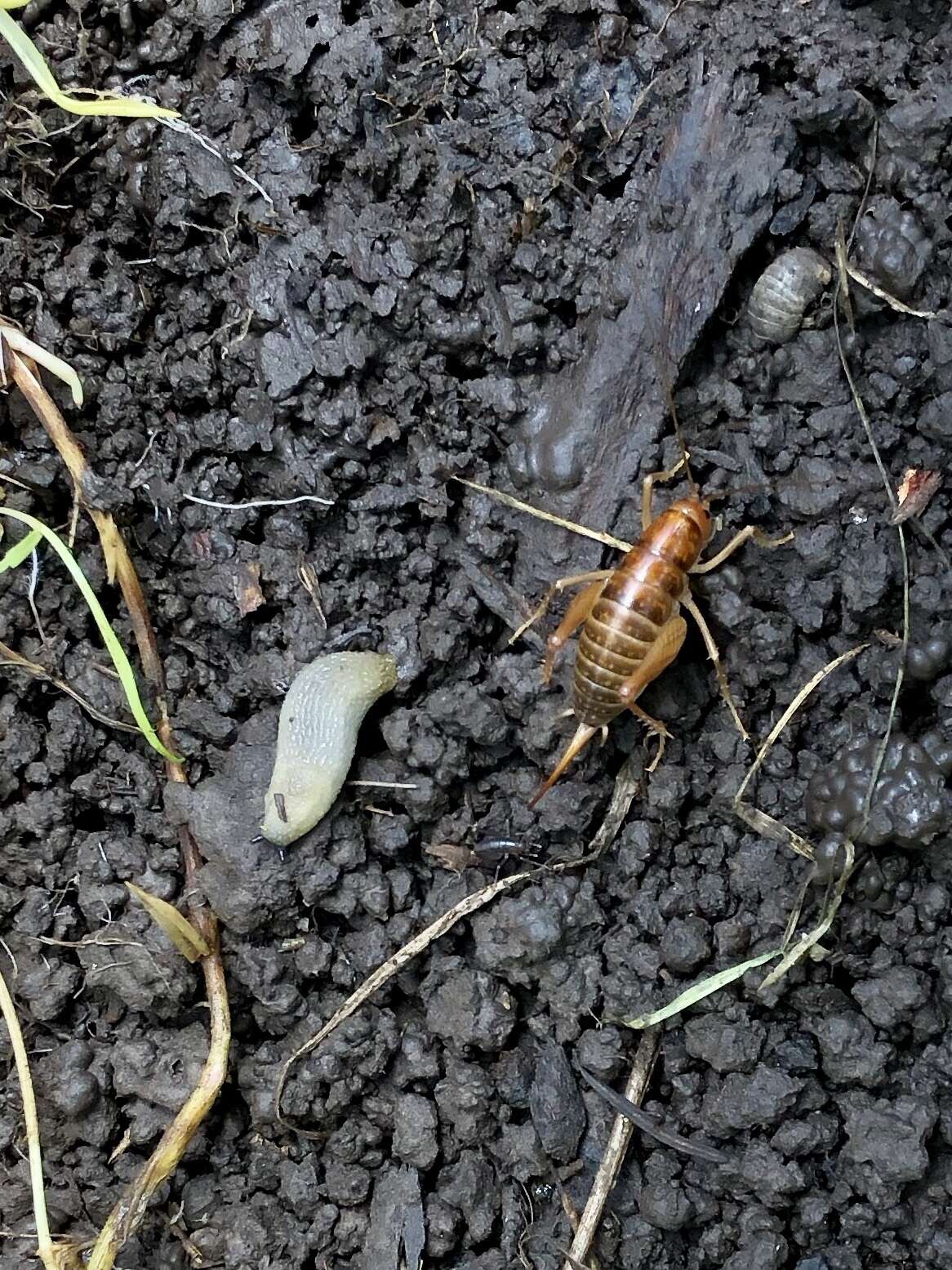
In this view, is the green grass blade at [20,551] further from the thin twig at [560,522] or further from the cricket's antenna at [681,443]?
the cricket's antenna at [681,443]

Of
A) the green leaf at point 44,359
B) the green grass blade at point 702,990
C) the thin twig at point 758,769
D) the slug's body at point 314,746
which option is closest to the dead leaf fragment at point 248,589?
the slug's body at point 314,746

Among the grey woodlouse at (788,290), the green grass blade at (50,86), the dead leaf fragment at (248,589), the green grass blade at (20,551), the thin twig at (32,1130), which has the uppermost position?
the grey woodlouse at (788,290)

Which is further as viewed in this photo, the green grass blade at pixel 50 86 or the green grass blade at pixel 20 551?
the green grass blade at pixel 20 551

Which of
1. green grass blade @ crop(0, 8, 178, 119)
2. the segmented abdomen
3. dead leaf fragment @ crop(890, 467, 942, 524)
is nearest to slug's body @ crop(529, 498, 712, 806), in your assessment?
the segmented abdomen

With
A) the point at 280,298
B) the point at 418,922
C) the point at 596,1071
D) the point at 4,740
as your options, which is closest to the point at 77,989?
the point at 4,740

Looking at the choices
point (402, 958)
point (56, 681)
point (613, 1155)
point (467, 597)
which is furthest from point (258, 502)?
point (613, 1155)

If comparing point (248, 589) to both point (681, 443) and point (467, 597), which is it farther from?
point (681, 443)

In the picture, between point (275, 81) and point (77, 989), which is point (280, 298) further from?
point (77, 989)
